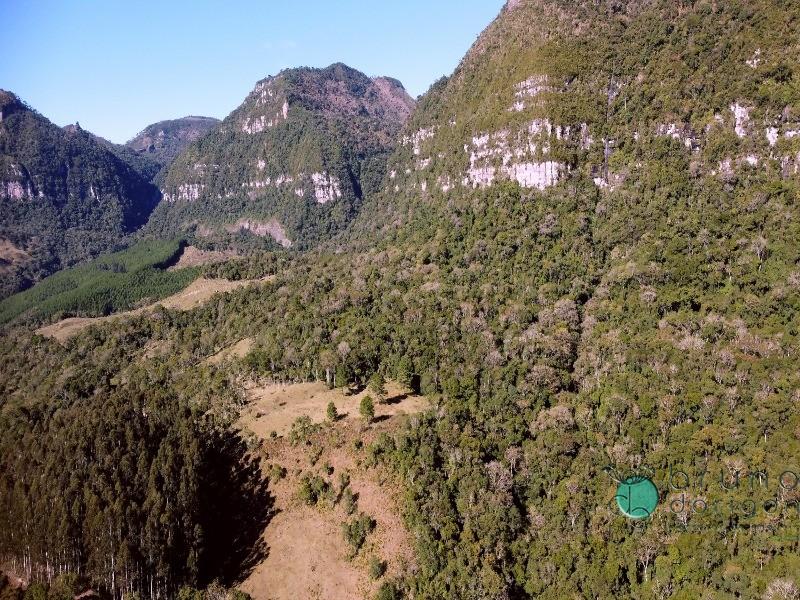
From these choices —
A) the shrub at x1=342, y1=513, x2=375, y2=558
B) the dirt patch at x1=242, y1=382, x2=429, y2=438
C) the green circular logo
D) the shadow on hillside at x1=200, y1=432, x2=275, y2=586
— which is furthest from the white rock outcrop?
the shadow on hillside at x1=200, y1=432, x2=275, y2=586

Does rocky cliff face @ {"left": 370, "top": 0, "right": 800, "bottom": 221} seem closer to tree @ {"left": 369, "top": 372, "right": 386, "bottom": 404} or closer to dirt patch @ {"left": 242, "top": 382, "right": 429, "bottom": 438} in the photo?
tree @ {"left": 369, "top": 372, "right": 386, "bottom": 404}

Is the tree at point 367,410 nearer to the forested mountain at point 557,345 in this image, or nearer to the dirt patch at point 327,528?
the dirt patch at point 327,528

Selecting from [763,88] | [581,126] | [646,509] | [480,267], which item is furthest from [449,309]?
[763,88]

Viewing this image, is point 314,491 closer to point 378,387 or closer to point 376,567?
point 376,567

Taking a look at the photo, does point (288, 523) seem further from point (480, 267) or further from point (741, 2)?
point (741, 2)

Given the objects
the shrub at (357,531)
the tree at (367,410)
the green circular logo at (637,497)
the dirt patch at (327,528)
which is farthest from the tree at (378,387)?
the green circular logo at (637,497)

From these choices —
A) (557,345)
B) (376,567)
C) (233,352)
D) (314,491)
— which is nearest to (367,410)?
(314,491)

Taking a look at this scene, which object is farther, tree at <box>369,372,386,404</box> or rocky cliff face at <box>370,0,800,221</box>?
rocky cliff face at <box>370,0,800,221</box>
